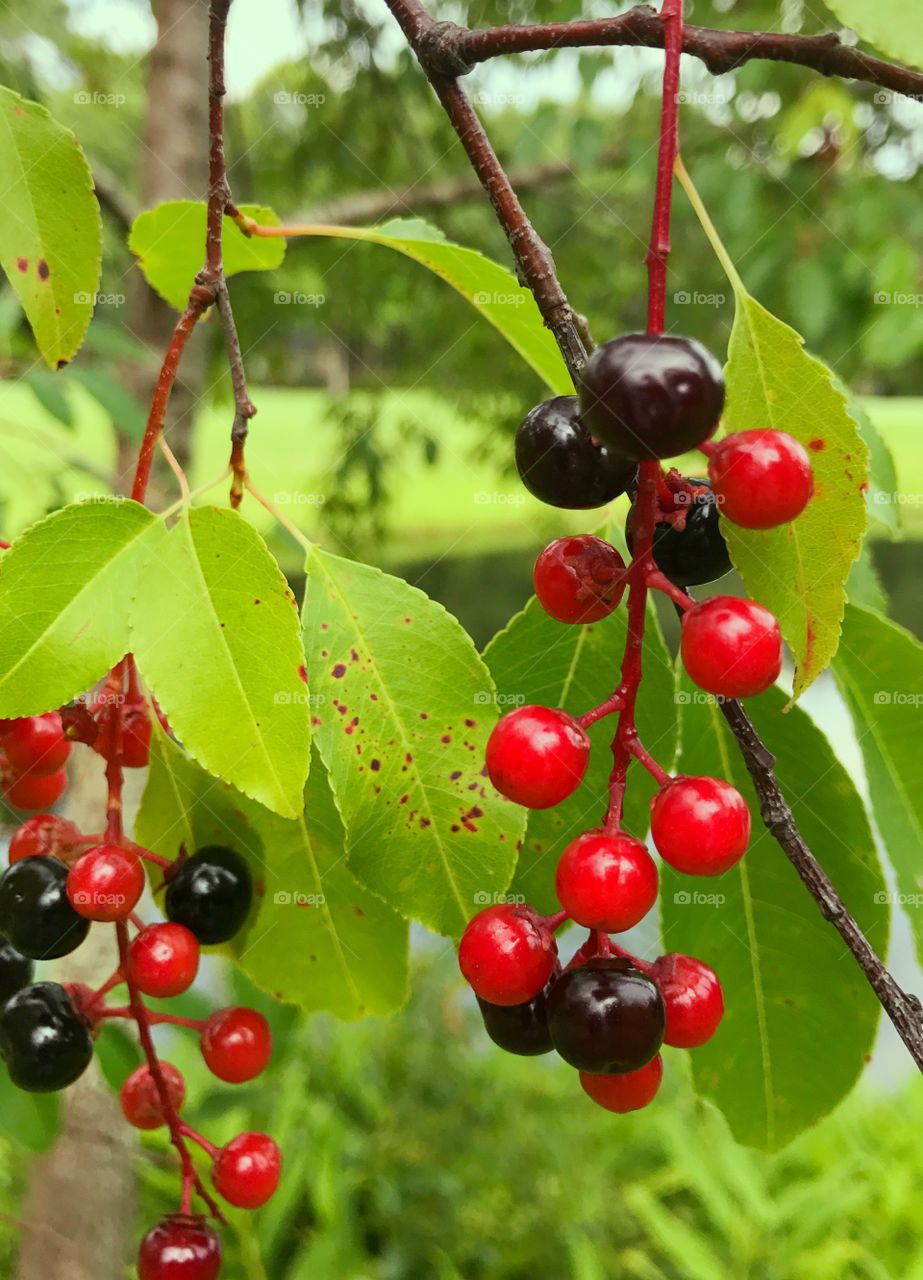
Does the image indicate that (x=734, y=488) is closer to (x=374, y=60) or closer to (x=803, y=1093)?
(x=803, y=1093)

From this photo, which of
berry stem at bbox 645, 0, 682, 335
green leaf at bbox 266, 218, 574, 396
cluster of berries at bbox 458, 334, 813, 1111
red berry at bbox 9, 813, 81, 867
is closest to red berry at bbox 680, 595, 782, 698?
cluster of berries at bbox 458, 334, 813, 1111

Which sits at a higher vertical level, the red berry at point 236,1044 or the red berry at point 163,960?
the red berry at point 163,960

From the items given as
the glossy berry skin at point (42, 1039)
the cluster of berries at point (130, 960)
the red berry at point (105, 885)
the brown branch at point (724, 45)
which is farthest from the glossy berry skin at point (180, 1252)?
the brown branch at point (724, 45)

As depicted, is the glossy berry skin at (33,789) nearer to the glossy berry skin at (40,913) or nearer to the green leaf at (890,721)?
the glossy berry skin at (40,913)

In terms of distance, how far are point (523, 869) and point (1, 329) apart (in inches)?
66.2

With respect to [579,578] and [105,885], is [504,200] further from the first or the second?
[105,885]

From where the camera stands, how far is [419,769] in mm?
620

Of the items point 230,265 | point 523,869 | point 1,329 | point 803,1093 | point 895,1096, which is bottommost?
point 895,1096

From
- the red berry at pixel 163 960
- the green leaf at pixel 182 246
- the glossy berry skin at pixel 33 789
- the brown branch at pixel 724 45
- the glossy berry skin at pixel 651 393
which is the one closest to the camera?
the glossy berry skin at pixel 651 393

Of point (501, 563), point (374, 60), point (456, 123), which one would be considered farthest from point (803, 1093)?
point (501, 563)

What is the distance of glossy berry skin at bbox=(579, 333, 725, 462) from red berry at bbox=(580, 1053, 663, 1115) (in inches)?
12.0

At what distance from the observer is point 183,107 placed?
6.59ft

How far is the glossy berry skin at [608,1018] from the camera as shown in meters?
0.50

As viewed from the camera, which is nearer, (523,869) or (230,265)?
(523,869)
